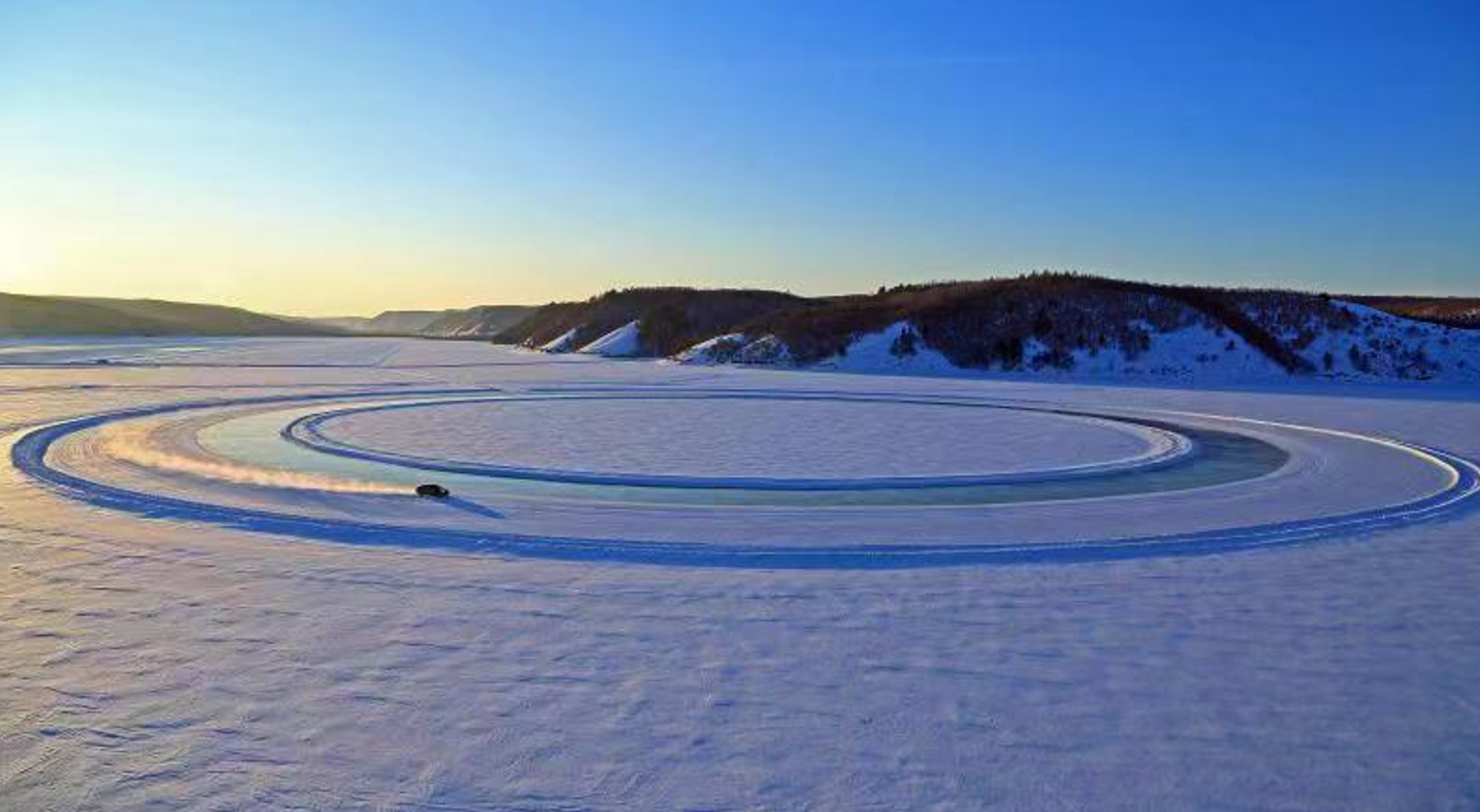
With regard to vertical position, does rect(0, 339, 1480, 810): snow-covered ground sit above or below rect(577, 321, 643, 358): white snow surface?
below

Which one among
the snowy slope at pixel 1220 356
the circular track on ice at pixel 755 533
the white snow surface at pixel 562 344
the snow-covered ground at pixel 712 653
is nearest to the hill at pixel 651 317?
the white snow surface at pixel 562 344

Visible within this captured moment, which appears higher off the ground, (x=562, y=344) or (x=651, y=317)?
(x=651, y=317)

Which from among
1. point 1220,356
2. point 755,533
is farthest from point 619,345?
point 755,533

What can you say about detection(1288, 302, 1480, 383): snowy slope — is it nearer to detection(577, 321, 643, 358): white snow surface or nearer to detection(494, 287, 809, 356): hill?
detection(494, 287, 809, 356): hill

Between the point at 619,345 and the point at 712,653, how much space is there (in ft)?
201

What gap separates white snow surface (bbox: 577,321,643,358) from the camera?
65.9 meters

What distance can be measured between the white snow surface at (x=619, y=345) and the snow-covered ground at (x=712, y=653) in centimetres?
5225

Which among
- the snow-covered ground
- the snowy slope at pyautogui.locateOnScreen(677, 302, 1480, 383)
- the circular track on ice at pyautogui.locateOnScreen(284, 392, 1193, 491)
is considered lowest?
the snow-covered ground

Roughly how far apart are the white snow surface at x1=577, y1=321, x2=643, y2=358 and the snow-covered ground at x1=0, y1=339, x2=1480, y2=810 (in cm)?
5225

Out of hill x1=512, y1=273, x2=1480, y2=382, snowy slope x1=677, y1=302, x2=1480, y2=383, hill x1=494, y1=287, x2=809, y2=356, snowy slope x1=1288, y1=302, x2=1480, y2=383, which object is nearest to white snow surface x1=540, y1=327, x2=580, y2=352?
hill x1=494, y1=287, x2=809, y2=356

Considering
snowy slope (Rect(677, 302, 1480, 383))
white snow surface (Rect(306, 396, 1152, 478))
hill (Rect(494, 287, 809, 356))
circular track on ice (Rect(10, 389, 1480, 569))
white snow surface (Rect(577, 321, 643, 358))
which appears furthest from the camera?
hill (Rect(494, 287, 809, 356))

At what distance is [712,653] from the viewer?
20.3 ft

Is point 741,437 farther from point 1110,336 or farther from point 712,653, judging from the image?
point 1110,336

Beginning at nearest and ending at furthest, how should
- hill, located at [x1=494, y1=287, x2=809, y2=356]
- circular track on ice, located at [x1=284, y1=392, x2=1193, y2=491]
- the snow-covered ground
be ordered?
1. the snow-covered ground
2. circular track on ice, located at [x1=284, y1=392, x2=1193, y2=491]
3. hill, located at [x1=494, y1=287, x2=809, y2=356]
